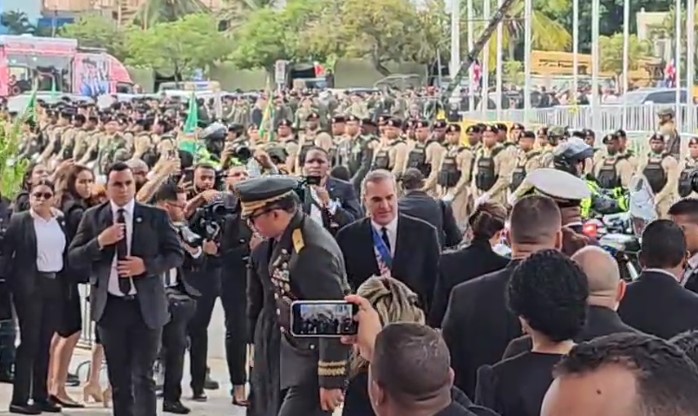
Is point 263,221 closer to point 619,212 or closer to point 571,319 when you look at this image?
point 571,319

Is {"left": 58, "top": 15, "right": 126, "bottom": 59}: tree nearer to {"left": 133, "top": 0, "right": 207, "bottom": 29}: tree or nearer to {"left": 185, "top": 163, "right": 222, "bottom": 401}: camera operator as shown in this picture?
{"left": 133, "top": 0, "right": 207, "bottom": 29}: tree

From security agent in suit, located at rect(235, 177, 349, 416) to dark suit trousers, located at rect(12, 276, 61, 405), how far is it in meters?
3.87

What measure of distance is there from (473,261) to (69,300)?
4.13 meters

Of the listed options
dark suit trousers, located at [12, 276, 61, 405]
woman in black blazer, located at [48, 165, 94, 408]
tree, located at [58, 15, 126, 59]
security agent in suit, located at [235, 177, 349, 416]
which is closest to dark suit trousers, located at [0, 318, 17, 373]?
woman in black blazer, located at [48, 165, 94, 408]

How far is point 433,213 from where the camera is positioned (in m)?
10.2

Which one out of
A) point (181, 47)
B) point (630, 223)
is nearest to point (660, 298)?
point (630, 223)

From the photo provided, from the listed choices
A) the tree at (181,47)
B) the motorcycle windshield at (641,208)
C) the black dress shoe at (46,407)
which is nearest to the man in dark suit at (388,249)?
the black dress shoe at (46,407)

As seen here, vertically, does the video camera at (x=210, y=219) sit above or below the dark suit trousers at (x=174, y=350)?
above

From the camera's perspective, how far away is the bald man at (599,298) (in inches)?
178

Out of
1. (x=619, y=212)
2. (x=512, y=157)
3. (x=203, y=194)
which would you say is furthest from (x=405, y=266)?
(x=512, y=157)

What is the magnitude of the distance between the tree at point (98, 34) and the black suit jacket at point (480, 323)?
7797cm

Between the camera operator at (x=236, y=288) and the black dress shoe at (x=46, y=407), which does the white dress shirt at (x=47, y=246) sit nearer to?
the black dress shoe at (x=46, y=407)

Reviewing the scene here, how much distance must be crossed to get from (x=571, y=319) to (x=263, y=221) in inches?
92.1

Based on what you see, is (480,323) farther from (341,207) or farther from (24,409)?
(24,409)
